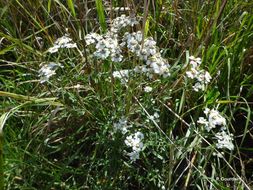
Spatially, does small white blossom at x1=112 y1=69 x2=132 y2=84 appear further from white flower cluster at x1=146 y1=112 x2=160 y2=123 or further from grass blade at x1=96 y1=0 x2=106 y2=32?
grass blade at x1=96 y1=0 x2=106 y2=32

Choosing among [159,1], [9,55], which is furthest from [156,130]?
[9,55]

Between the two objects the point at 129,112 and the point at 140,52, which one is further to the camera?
the point at 129,112

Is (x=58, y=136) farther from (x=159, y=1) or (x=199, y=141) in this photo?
(x=159, y=1)

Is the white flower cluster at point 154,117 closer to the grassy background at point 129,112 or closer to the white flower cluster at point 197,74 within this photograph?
the grassy background at point 129,112

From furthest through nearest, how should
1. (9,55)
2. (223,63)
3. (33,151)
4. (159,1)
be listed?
(9,55)
(159,1)
(223,63)
(33,151)

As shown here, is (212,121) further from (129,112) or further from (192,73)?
(129,112)

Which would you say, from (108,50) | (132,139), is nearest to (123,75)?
(108,50)
